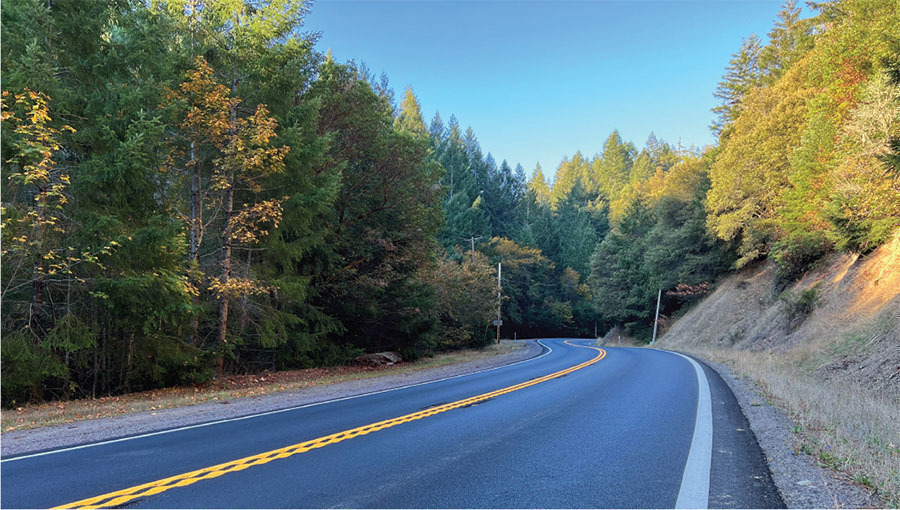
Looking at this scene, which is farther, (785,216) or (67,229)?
(785,216)

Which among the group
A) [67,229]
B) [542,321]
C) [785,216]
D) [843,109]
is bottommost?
[542,321]

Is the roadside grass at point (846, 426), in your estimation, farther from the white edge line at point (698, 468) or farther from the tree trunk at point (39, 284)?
the tree trunk at point (39, 284)

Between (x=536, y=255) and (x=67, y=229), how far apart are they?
56377mm

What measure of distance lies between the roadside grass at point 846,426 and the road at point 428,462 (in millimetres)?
712

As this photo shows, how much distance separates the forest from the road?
21.0 feet

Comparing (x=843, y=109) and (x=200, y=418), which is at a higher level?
(x=843, y=109)

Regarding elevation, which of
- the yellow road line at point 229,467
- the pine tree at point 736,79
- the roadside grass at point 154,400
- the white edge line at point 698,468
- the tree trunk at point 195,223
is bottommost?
the roadside grass at point 154,400

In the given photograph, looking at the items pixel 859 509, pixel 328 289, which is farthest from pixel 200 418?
pixel 328 289

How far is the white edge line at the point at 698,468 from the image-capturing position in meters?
3.97

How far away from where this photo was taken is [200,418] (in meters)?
8.27

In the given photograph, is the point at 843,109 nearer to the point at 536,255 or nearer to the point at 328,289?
the point at 328,289

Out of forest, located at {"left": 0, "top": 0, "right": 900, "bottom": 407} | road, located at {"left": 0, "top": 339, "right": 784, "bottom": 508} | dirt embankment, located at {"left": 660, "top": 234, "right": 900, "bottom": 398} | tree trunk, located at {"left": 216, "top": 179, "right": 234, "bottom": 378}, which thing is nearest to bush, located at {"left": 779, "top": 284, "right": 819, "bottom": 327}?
dirt embankment, located at {"left": 660, "top": 234, "right": 900, "bottom": 398}

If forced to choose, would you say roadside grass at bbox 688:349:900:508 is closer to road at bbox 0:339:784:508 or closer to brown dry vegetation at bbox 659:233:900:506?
brown dry vegetation at bbox 659:233:900:506

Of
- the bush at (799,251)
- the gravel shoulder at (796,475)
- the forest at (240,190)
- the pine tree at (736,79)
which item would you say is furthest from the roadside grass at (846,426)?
the pine tree at (736,79)
